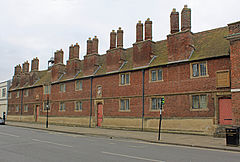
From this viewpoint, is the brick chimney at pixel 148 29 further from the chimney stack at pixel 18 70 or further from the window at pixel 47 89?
the chimney stack at pixel 18 70

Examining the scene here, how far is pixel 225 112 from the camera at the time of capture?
19297 mm

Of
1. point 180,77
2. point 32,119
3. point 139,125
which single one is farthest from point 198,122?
point 32,119

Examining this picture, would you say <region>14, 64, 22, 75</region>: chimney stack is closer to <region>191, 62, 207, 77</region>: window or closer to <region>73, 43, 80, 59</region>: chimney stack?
<region>73, 43, 80, 59</region>: chimney stack

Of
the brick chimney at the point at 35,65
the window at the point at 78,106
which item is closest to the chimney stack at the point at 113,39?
the window at the point at 78,106

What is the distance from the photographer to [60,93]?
37188 millimetres

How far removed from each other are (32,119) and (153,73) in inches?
1107

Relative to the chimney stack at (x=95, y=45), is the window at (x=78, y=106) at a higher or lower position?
lower

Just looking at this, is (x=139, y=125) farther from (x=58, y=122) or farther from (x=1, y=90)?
(x=1, y=90)

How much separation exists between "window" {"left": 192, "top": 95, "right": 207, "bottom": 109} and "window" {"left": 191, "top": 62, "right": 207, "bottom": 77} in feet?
6.44

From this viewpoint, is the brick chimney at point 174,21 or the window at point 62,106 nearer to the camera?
the brick chimney at point 174,21

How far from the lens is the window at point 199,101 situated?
67.8 ft

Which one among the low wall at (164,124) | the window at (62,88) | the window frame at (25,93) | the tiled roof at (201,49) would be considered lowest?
the low wall at (164,124)

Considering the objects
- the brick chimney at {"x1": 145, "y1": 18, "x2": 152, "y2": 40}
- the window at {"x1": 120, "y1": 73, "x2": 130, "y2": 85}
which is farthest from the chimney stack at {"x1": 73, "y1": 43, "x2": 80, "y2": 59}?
the brick chimney at {"x1": 145, "y1": 18, "x2": 152, "y2": 40}

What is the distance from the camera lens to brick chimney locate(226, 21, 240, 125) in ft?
56.3
